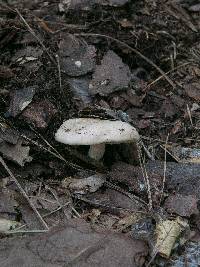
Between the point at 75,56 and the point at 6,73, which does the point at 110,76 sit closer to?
the point at 75,56

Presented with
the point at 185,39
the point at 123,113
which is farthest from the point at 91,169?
the point at 185,39

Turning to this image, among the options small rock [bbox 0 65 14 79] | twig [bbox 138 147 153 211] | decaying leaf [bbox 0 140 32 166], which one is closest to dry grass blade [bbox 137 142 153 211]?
twig [bbox 138 147 153 211]

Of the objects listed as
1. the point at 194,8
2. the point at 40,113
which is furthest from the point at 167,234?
the point at 194,8

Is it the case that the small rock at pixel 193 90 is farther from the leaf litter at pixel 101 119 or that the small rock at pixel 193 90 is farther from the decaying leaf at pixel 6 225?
the decaying leaf at pixel 6 225

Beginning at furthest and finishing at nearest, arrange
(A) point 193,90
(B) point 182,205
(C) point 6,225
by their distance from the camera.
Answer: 1. (A) point 193,90
2. (B) point 182,205
3. (C) point 6,225

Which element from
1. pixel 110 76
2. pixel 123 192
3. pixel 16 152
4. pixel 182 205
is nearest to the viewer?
pixel 182 205

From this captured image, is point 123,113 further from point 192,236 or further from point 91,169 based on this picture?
point 192,236
